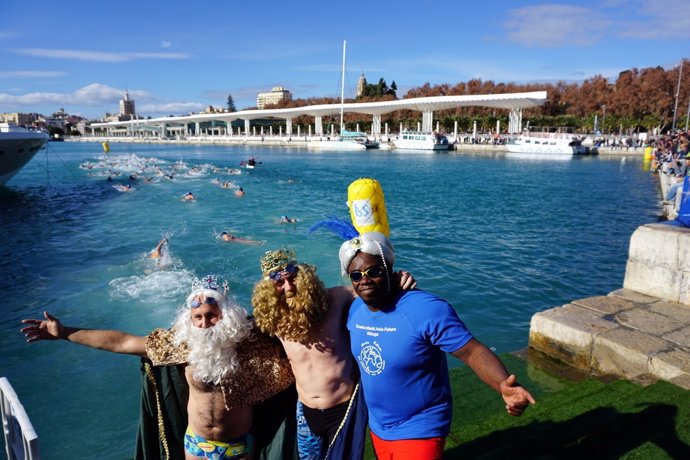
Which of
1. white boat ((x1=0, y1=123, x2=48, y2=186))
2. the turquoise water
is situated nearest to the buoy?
the turquoise water

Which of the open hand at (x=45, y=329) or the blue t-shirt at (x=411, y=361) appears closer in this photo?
the blue t-shirt at (x=411, y=361)

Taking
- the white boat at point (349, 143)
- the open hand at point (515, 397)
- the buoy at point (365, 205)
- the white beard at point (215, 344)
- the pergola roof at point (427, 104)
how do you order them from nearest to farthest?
the open hand at point (515, 397) < the white beard at point (215, 344) < the buoy at point (365, 205) < the pergola roof at point (427, 104) < the white boat at point (349, 143)

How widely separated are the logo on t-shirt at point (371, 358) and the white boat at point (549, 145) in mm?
57869

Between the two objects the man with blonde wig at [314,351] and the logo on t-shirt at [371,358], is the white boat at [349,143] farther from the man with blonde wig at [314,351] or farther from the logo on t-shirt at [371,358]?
the logo on t-shirt at [371,358]

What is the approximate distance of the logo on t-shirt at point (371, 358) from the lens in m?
2.32

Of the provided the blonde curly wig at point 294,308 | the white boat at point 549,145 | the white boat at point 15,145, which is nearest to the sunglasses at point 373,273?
the blonde curly wig at point 294,308

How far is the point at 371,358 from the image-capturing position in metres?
2.36

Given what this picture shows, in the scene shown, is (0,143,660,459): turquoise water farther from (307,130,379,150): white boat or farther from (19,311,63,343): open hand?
(307,130,379,150): white boat

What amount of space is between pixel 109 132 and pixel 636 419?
629ft

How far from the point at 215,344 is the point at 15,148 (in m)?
29.9

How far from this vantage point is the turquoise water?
21.2 ft

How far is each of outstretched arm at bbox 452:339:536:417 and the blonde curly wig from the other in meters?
0.82

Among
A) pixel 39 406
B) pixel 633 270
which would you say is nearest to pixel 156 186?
pixel 39 406

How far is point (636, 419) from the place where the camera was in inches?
135
